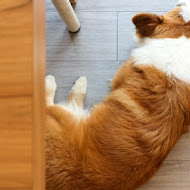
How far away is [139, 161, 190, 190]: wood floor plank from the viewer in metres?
1.54

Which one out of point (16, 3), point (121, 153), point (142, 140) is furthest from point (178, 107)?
point (16, 3)

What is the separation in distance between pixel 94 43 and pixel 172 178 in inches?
35.9

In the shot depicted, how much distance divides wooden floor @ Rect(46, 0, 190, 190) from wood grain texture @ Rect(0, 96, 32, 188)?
3.45 feet

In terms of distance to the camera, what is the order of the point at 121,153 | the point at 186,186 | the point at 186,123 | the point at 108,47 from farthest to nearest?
the point at 108,47, the point at 186,186, the point at 186,123, the point at 121,153

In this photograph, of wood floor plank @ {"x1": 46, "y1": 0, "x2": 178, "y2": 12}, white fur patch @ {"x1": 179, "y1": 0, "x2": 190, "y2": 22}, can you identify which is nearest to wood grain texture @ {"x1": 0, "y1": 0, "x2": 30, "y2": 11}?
white fur patch @ {"x1": 179, "y1": 0, "x2": 190, "y2": 22}

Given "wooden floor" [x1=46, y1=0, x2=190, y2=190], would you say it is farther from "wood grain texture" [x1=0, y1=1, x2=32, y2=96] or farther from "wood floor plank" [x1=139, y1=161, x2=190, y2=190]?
"wood grain texture" [x1=0, y1=1, x2=32, y2=96]

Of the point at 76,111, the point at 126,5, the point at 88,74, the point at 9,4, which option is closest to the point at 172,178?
the point at 76,111

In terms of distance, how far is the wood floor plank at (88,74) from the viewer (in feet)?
5.42

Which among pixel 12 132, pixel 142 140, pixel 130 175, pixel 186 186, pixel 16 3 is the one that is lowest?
pixel 186 186

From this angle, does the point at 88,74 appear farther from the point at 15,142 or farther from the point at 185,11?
the point at 15,142

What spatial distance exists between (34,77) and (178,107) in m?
0.82

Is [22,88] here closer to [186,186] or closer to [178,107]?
[178,107]

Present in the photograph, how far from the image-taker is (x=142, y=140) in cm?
119

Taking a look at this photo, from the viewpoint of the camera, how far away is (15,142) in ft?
1.91
